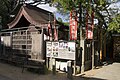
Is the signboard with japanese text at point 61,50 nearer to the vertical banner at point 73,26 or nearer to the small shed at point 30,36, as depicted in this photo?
the small shed at point 30,36

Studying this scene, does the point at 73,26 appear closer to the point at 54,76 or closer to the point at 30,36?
the point at 30,36

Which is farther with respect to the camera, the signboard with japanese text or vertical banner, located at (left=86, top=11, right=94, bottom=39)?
vertical banner, located at (left=86, top=11, right=94, bottom=39)

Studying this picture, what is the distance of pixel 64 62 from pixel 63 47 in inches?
37.7

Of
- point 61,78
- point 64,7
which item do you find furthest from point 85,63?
point 64,7

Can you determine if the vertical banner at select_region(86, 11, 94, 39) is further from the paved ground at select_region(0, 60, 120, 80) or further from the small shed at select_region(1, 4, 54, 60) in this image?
the small shed at select_region(1, 4, 54, 60)

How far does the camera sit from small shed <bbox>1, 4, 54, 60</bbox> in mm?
14328

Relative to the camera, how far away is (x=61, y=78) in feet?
39.4

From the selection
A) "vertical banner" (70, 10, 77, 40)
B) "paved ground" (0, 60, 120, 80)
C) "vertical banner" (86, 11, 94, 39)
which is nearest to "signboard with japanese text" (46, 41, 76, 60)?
"vertical banner" (70, 10, 77, 40)

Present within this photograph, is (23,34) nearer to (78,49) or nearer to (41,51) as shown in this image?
(41,51)

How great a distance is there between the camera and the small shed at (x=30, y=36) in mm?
14328

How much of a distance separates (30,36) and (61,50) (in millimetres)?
2843

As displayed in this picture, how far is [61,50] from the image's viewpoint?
13602 mm

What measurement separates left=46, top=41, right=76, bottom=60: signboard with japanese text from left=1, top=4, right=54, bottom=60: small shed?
19.5 inches

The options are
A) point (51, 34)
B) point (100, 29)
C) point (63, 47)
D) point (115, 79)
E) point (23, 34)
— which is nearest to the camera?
point (115, 79)
